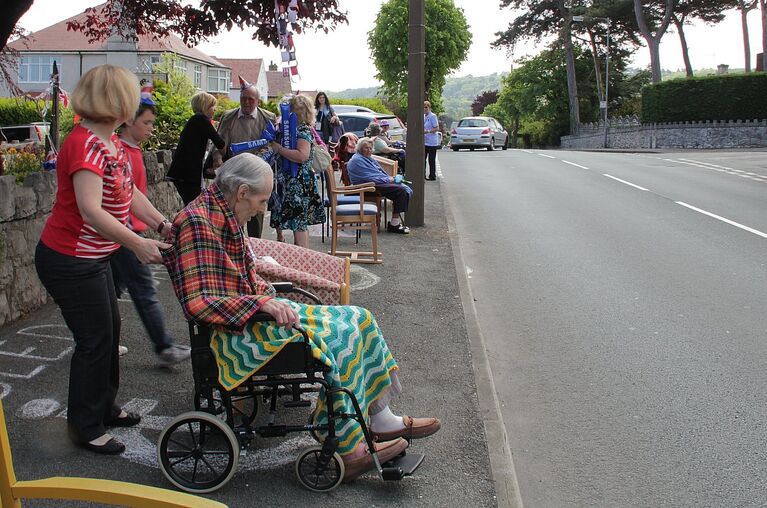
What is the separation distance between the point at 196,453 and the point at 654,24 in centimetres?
5580

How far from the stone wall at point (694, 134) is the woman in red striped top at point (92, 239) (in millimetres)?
43743

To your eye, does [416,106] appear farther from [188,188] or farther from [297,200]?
[188,188]

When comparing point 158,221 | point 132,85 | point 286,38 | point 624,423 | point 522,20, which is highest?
point 522,20

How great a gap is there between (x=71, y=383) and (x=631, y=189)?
16.2 meters

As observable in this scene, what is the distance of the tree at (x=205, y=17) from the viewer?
6809 mm

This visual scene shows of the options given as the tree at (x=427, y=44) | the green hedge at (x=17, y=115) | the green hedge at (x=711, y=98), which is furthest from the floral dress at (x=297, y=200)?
the tree at (x=427, y=44)

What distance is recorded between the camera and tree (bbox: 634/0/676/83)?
50844mm

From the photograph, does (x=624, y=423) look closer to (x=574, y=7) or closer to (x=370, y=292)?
(x=370, y=292)

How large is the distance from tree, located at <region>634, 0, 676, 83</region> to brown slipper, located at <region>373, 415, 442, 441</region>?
5015cm

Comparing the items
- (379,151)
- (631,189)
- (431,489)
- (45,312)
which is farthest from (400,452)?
(631,189)

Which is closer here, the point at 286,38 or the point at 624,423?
the point at 624,423

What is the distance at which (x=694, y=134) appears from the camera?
44500 millimetres

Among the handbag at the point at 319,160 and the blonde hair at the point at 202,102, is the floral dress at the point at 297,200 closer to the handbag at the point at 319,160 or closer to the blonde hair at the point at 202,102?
the handbag at the point at 319,160

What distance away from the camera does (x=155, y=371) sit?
555 centimetres
